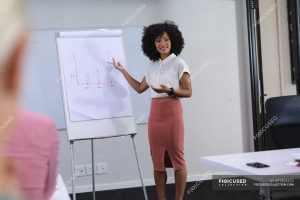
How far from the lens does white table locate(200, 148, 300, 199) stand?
1.69 m

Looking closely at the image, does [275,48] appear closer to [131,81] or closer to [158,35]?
[158,35]

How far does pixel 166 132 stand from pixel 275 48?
2.47 m

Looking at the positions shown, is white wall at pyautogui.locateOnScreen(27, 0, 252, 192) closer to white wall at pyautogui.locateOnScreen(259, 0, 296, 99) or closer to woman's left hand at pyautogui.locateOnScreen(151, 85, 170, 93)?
white wall at pyautogui.locateOnScreen(259, 0, 296, 99)

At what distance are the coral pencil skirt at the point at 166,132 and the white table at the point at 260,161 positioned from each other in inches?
32.8

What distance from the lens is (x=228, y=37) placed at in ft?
14.8

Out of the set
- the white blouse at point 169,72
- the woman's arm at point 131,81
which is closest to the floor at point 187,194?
the woman's arm at point 131,81

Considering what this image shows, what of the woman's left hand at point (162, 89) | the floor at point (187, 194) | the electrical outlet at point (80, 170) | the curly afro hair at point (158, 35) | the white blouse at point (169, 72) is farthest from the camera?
the electrical outlet at point (80, 170)

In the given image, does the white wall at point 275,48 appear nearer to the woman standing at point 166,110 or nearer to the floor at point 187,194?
the floor at point 187,194

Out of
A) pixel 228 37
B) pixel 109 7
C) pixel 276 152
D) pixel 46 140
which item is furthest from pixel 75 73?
pixel 46 140

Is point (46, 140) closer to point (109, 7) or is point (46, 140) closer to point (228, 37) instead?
point (109, 7)

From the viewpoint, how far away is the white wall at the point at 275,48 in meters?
4.65

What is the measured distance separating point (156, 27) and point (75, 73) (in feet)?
2.47

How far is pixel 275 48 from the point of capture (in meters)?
4.68

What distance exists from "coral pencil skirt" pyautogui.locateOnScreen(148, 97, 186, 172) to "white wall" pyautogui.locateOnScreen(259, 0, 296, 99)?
218 centimetres
